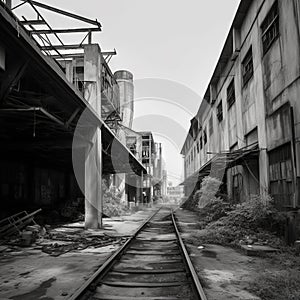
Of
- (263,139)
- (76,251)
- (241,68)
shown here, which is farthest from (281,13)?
(76,251)

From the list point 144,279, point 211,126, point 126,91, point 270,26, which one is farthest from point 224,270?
point 126,91

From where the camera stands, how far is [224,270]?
6.50 m

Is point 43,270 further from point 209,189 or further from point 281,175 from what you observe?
point 209,189

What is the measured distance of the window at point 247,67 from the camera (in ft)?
46.9

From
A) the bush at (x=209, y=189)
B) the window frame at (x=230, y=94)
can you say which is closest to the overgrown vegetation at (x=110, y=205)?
the bush at (x=209, y=189)

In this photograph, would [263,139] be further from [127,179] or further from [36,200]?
[127,179]

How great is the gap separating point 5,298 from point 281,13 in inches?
409

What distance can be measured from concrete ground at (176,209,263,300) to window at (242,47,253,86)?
8235 millimetres

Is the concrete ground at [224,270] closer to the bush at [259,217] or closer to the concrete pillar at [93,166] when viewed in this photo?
the bush at [259,217]

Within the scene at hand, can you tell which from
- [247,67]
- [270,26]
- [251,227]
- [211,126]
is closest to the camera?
[251,227]

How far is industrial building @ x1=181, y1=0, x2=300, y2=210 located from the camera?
9.37m

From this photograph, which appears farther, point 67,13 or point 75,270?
point 67,13

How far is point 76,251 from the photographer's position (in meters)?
8.65

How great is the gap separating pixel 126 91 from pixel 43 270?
3383 centimetres
